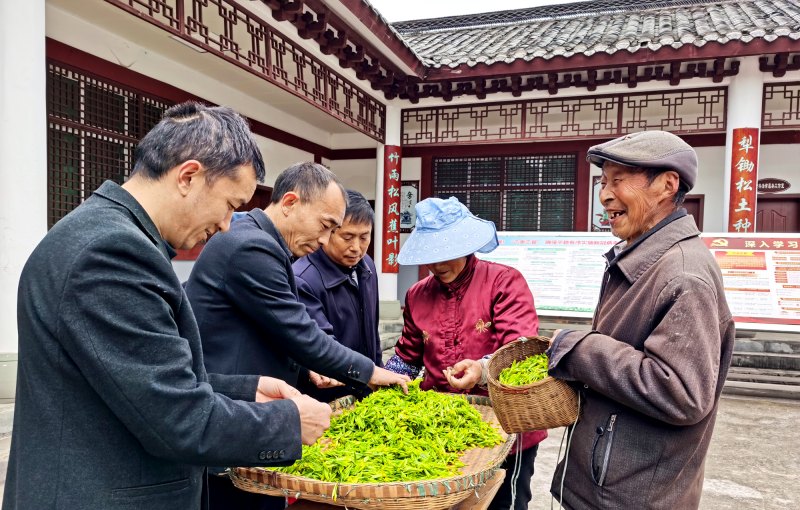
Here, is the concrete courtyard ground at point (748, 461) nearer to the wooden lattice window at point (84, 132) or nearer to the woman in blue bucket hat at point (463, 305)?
the woman in blue bucket hat at point (463, 305)

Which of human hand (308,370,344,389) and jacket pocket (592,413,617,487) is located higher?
jacket pocket (592,413,617,487)

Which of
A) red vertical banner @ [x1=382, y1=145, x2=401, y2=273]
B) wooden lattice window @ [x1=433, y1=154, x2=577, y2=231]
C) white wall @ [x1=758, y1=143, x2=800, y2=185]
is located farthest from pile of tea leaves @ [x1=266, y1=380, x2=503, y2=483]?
white wall @ [x1=758, y1=143, x2=800, y2=185]

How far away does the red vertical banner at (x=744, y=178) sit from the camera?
23.2ft

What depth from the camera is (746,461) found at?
14.3 ft

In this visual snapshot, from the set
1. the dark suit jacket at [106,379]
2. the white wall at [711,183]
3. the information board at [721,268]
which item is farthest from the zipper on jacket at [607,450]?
the white wall at [711,183]

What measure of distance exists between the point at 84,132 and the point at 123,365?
16.4 ft

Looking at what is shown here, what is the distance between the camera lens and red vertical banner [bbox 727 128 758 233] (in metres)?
7.09

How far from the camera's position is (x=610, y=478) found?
4.93 ft

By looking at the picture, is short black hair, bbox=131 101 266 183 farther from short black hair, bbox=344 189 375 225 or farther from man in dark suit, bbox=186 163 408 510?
short black hair, bbox=344 189 375 225

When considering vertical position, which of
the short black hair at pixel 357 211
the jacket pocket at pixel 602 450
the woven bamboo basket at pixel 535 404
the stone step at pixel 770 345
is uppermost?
the short black hair at pixel 357 211

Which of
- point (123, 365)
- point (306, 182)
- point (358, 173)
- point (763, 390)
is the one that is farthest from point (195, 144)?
point (358, 173)

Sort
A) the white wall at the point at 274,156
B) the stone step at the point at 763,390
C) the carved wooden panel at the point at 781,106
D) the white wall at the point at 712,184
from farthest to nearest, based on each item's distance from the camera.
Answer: the white wall at the point at 712,184, the white wall at the point at 274,156, the carved wooden panel at the point at 781,106, the stone step at the point at 763,390

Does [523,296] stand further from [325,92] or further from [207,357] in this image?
[325,92]

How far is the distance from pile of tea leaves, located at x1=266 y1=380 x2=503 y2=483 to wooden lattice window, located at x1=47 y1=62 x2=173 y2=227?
4303 millimetres
